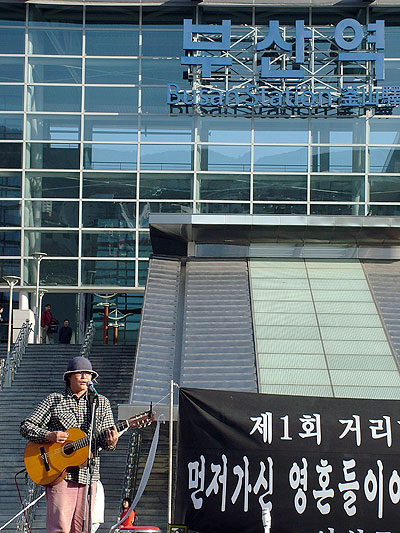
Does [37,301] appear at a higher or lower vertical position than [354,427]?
higher

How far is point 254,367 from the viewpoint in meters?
20.9

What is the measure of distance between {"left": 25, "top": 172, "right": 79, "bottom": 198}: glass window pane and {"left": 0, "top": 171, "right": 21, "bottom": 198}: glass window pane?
309 mm

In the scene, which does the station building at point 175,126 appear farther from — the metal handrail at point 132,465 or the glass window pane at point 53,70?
the metal handrail at point 132,465

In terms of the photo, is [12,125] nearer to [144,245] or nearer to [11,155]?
[11,155]

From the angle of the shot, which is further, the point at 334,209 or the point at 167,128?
the point at 167,128

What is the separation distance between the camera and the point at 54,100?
3161 cm

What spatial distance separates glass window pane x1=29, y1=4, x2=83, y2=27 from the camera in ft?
105

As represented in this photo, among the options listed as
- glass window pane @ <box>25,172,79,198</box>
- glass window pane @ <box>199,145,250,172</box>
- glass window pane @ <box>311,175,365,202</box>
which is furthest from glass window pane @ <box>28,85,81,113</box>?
glass window pane @ <box>311,175,365,202</box>

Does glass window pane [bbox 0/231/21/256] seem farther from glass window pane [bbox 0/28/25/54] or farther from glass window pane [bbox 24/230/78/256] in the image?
glass window pane [bbox 0/28/25/54]

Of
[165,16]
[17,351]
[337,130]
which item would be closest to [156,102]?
[165,16]

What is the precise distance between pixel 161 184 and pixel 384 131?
Result: 660cm

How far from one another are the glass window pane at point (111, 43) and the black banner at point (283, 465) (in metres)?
21.6

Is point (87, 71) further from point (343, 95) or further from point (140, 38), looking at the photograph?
point (343, 95)

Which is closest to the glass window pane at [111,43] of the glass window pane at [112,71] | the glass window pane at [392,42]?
the glass window pane at [112,71]
